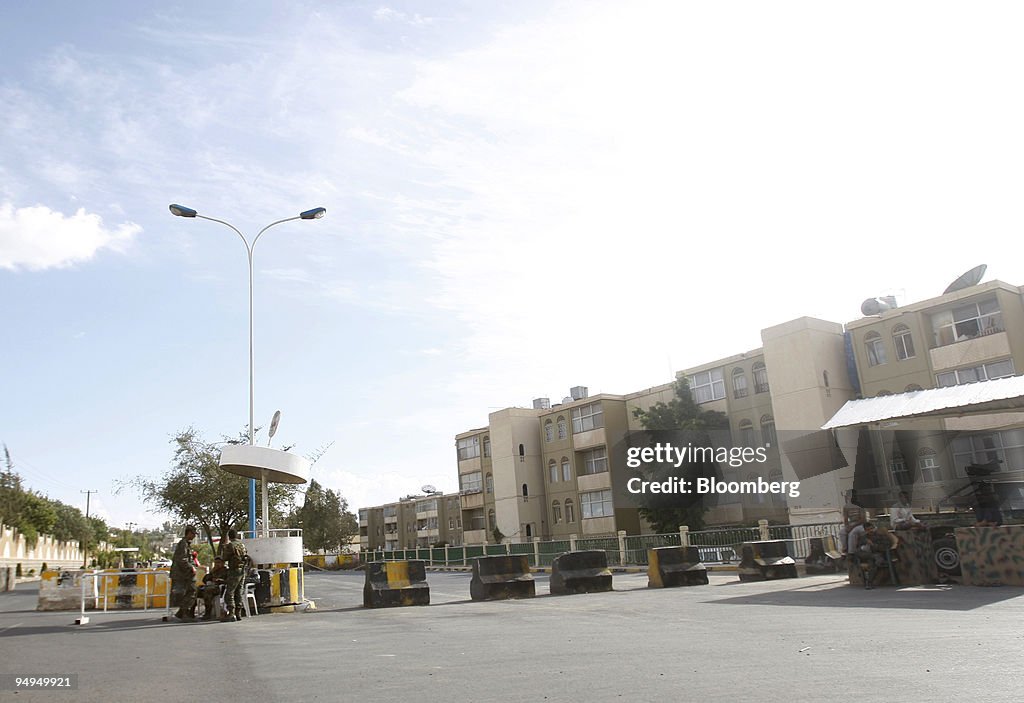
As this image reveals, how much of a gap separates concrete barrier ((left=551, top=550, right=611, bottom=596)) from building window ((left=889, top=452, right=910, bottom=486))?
2466 cm

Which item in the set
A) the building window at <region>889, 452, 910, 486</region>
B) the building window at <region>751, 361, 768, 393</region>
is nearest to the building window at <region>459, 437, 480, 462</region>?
the building window at <region>751, 361, 768, 393</region>

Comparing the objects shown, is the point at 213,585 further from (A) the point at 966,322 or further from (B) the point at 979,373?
(A) the point at 966,322

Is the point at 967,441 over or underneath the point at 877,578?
over

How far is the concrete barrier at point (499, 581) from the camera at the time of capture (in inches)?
700

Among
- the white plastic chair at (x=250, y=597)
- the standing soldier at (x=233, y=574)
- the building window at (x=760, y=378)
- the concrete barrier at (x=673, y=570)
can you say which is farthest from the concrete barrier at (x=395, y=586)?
the building window at (x=760, y=378)

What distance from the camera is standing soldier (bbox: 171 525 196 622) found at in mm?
15297

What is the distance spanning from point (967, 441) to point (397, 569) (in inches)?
1217

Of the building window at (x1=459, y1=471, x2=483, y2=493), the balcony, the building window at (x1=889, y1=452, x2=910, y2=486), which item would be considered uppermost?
the balcony

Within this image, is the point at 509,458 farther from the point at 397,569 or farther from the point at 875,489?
the point at 397,569

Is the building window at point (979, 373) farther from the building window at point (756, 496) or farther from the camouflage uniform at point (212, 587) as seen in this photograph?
the camouflage uniform at point (212, 587)

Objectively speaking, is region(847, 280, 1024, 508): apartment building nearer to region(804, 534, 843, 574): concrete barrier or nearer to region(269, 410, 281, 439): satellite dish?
region(804, 534, 843, 574): concrete barrier

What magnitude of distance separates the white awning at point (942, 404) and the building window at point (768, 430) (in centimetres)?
2875

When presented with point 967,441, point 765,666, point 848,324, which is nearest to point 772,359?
point 848,324

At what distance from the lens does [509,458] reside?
61.7 meters
